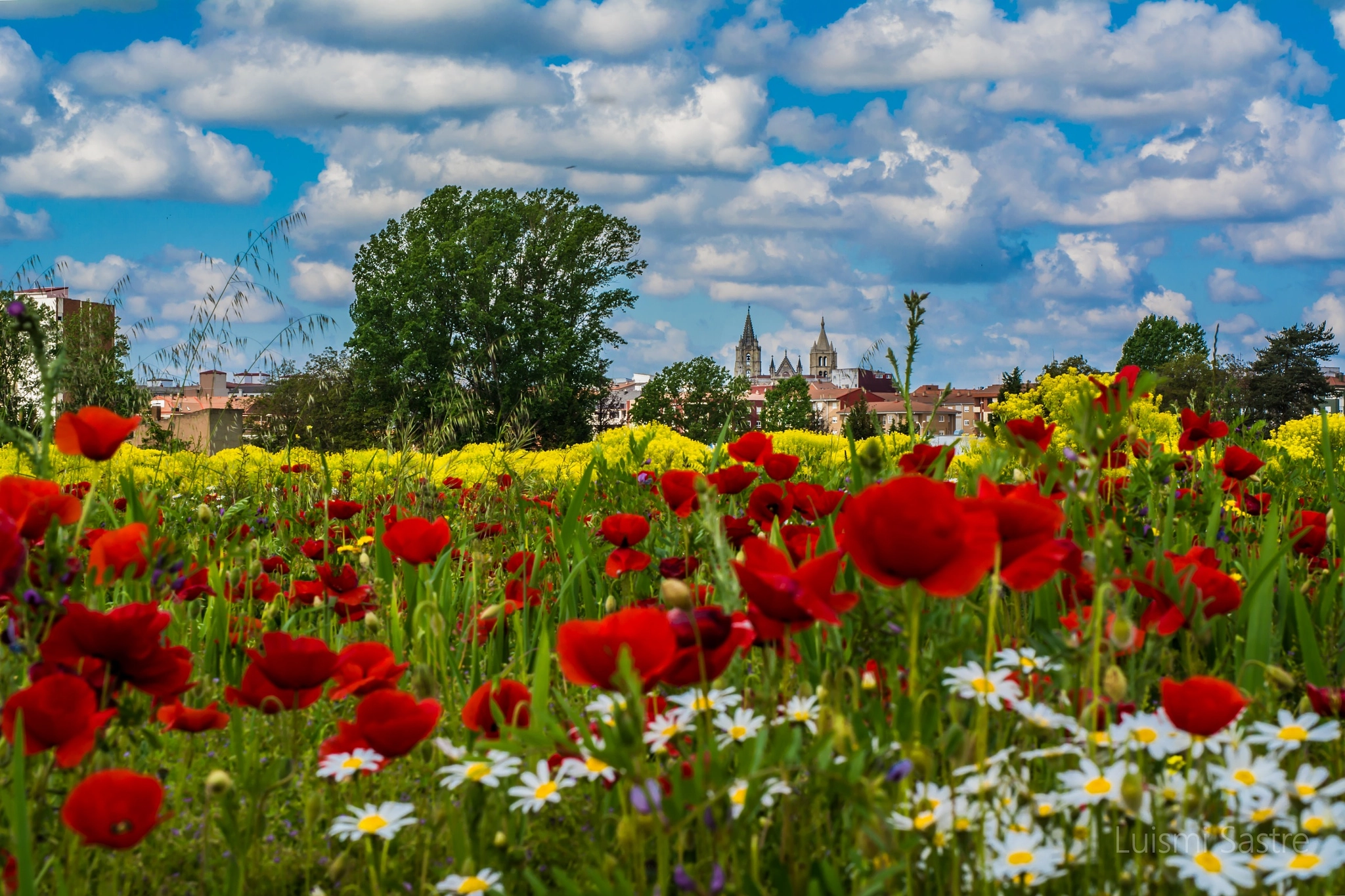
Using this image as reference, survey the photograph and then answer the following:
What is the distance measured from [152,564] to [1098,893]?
50.0 inches

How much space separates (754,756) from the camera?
0.94 meters

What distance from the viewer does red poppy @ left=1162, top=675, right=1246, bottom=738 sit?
0.98m

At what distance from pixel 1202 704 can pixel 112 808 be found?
108cm

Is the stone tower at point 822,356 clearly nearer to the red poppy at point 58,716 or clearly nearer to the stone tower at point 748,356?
the stone tower at point 748,356

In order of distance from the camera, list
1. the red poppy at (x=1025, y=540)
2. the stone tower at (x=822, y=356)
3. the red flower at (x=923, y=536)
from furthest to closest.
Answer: the stone tower at (x=822, y=356) < the red poppy at (x=1025, y=540) < the red flower at (x=923, y=536)

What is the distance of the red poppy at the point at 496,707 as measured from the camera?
126 centimetres

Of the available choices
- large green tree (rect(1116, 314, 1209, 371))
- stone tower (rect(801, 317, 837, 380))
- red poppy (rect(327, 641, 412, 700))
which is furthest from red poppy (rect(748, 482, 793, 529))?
stone tower (rect(801, 317, 837, 380))

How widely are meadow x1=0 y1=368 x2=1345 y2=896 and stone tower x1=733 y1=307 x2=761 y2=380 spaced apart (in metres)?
165

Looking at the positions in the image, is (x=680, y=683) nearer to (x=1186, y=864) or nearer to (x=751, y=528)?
(x=1186, y=864)

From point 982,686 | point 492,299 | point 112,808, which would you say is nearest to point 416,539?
point 112,808

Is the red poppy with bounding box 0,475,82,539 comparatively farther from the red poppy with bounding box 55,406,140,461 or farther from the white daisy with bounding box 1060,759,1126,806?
the white daisy with bounding box 1060,759,1126,806

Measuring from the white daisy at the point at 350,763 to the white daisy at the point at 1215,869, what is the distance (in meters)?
0.86

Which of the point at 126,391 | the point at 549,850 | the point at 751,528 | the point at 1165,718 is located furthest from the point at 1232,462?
the point at 126,391

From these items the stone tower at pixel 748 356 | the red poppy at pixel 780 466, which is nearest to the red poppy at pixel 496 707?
the red poppy at pixel 780 466
